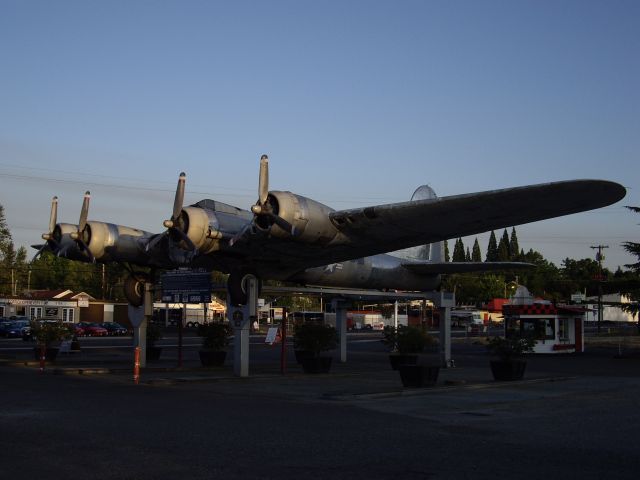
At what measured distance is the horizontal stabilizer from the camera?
27.6m

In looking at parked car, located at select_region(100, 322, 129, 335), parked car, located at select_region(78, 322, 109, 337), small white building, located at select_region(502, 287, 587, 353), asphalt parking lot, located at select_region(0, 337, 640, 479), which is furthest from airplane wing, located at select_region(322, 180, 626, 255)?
parked car, located at select_region(100, 322, 129, 335)

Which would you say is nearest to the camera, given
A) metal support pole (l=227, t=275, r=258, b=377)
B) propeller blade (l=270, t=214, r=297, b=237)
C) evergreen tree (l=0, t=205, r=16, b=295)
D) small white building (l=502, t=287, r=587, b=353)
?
propeller blade (l=270, t=214, r=297, b=237)

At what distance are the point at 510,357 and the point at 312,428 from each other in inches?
479

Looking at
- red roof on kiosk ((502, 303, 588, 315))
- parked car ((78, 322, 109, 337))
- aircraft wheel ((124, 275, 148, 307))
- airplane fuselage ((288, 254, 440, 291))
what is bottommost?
parked car ((78, 322, 109, 337))

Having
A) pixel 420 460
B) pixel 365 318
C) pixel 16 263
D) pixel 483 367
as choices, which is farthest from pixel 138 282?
pixel 16 263

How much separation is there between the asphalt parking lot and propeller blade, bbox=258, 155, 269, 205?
5225 mm

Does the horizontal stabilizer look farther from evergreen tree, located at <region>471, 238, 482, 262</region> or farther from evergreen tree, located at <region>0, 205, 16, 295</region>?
A: evergreen tree, located at <region>471, 238, 482, 262</region>

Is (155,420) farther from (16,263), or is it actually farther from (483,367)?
(16,263)

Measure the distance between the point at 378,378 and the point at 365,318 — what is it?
280 ft

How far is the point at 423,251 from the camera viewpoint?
3319cm

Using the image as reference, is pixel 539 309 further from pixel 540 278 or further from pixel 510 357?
pixel 540 278

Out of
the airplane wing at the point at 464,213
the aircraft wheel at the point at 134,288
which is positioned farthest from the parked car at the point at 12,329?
the airplane wing at the point at 464,213

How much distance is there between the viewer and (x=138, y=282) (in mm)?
28203

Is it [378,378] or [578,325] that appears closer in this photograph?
[378,378]
